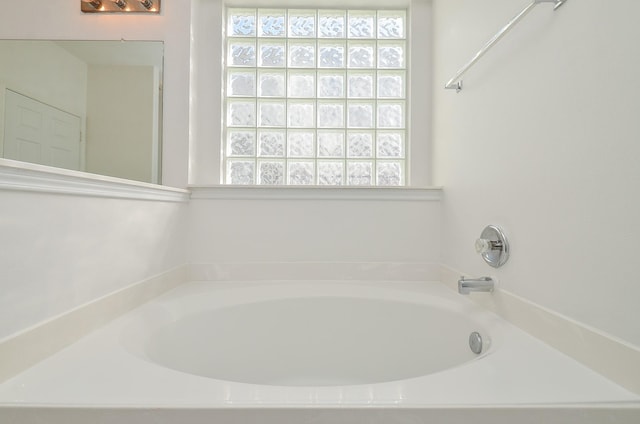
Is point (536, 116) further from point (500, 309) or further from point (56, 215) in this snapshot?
point (56, 215)

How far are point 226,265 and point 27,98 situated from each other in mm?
1041

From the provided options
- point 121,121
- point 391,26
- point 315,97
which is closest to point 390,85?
point 391,26

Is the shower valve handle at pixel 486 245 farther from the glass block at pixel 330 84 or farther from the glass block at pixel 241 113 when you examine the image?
the glass block at pixel 241 113

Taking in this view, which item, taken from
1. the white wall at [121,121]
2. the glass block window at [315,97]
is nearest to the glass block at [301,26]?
the glass block window at [315,97]

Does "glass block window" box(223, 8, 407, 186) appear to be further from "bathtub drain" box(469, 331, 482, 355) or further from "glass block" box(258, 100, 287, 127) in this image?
"bathtub drain" box(469, 331, 482, 355)

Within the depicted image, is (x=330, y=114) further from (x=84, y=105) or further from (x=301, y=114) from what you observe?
(x=84, y=105)

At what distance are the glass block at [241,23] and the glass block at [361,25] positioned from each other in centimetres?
54

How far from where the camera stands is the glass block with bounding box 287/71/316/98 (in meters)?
1.86

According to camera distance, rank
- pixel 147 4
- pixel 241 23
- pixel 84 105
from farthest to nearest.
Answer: pixel 241 23 → pixel 147 4 → pixel 84 105

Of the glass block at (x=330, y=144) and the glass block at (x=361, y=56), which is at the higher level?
the glass block at (x=361, y=56)

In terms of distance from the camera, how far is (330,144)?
6.15 ft

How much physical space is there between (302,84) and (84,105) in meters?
1.05

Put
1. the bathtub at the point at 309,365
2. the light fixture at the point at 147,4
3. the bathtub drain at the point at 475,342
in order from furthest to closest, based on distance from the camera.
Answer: the light fixture at the point at 147,4 < the bathtub drain at the point at 475,342 < the bathtub at the point at 309,365

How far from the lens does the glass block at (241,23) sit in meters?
1.83
